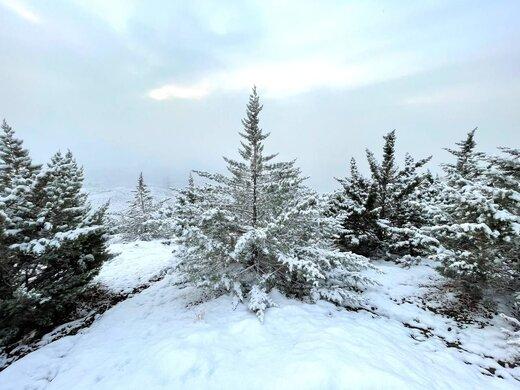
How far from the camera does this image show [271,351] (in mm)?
6406

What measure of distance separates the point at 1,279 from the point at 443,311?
40.9 ft

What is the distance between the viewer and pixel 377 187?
14.8 metres

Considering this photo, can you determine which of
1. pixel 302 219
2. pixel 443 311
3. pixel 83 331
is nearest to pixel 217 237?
pixel 302 219

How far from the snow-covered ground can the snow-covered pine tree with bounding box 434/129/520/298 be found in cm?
134

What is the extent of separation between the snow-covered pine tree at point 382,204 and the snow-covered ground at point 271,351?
16.6 feet

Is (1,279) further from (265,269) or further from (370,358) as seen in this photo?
(370,358)

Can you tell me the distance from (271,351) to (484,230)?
6462 millimetres

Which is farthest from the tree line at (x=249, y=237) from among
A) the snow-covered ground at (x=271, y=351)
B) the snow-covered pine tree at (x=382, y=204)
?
the snow-covered pine tree at (x=382, y=204)

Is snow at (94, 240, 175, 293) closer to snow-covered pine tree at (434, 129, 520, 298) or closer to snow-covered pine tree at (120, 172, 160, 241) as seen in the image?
snow-covered pine tree at (434, 129, 520, 298)

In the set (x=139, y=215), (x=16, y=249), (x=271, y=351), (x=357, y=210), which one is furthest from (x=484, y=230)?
A: (x=139, y=215)

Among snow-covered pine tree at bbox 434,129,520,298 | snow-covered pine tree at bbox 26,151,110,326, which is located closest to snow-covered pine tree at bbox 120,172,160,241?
snow-covered pine tree at bbox 26,151,110,326

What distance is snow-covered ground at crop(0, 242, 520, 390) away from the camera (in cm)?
559

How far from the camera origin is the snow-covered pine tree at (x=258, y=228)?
885cm

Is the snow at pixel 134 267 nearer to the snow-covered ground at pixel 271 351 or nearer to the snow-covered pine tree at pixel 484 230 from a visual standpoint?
the snow-covered ground at pixel 271 351
